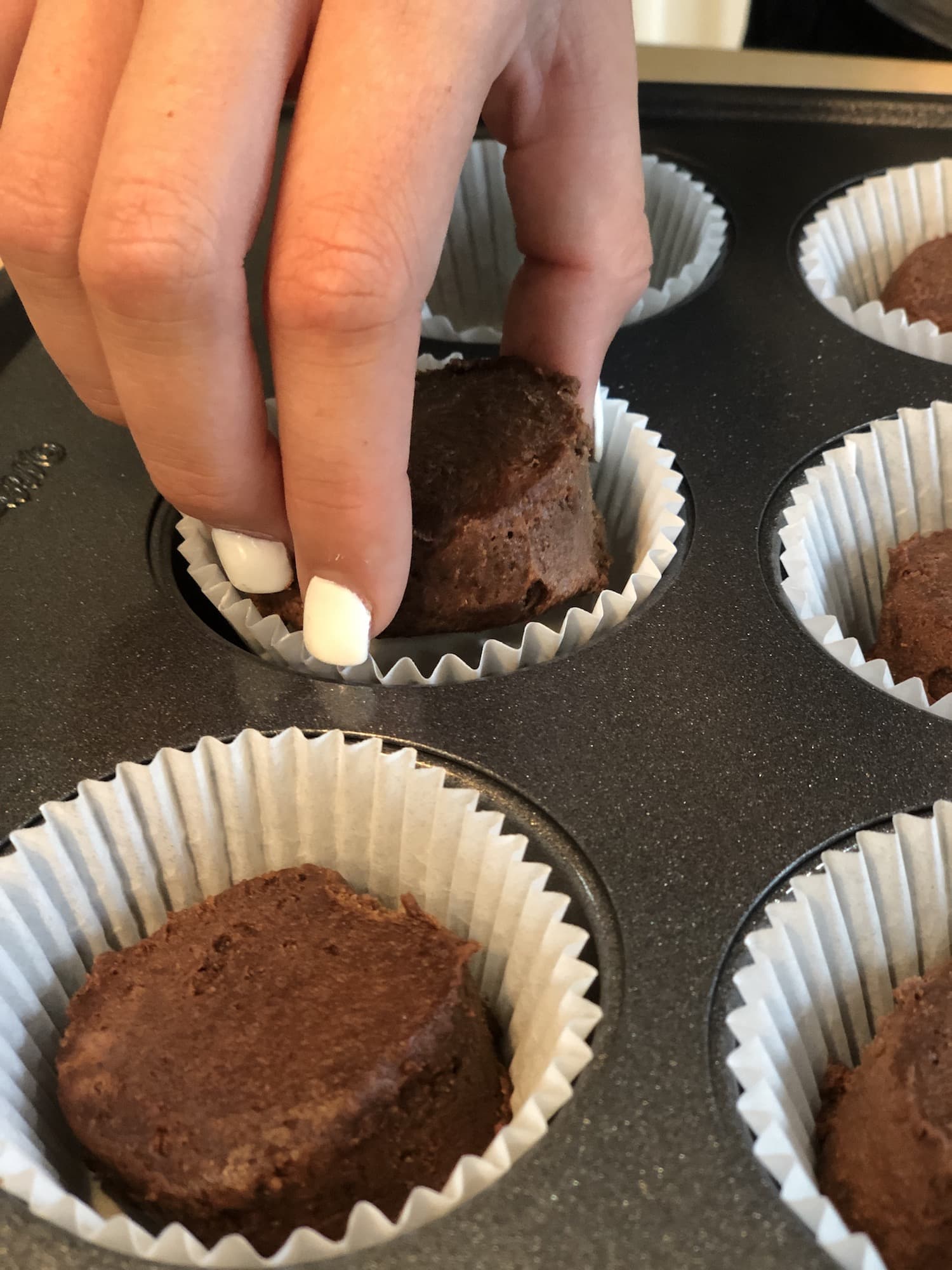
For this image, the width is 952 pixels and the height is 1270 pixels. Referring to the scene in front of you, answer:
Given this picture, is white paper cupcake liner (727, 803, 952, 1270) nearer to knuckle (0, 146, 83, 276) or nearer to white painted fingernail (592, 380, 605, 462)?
white painted fingernail (592, 380, 605, 462)

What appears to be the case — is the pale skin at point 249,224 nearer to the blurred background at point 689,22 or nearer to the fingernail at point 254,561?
the fingernail at point 254,561

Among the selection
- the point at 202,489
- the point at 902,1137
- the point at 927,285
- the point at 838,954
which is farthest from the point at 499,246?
the point at 902,1137

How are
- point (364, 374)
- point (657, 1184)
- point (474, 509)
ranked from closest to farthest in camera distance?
point (657, 1184) → point (364, 374) → point (474, 509)

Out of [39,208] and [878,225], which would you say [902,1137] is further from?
[878,225]

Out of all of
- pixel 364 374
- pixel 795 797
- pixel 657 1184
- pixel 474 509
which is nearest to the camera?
pixel 657 1184

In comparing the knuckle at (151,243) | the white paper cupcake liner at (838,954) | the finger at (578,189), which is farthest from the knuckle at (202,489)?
the white paper cupcake liner at (838,954)

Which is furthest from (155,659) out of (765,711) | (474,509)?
(765,711)

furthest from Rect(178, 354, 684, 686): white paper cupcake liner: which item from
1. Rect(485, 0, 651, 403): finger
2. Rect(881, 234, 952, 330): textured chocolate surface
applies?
Rect(881, 234, 952, 330): textured chocolate surface

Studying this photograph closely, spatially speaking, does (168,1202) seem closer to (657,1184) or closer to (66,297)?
(657,1184)

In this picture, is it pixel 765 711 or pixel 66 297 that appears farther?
pixel 765 711
